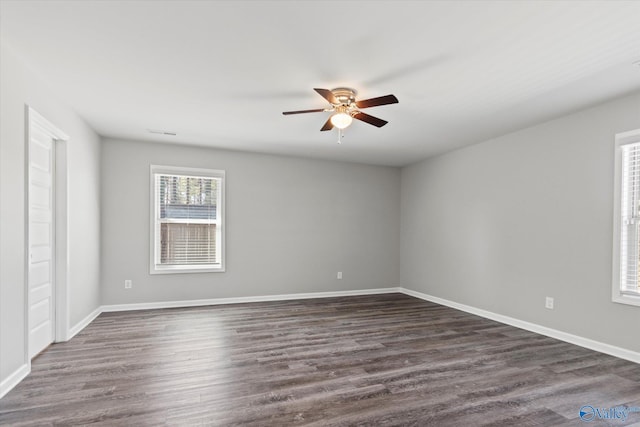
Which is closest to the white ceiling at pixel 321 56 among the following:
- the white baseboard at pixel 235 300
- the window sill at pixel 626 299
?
the window sill at pixel 626 299

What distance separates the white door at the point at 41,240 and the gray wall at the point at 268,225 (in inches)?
59.4

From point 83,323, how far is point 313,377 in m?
3.18

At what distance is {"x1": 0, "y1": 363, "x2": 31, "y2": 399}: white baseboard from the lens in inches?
98.0

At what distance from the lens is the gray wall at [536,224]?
140 inches

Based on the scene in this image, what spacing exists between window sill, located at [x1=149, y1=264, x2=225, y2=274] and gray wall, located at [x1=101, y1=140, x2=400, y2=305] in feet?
0.26

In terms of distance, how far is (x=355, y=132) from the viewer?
15.4ft

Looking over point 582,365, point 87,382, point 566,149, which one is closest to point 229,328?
point 87,382

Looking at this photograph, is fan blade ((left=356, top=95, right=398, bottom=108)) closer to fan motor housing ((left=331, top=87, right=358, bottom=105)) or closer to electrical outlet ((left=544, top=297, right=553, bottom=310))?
fan motor housing ((left=331, top=87, right=358, bottom=105))

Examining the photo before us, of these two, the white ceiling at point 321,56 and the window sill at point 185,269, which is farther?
the window sill at point 185,269

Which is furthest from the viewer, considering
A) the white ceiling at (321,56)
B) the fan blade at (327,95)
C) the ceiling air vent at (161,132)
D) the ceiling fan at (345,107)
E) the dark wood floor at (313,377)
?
the ceiling air vent at (161,132)

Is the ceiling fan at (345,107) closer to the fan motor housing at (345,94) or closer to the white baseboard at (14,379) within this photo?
the fan motor housing at (345,94)

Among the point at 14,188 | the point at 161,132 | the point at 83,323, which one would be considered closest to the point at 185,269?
the point at 83,323

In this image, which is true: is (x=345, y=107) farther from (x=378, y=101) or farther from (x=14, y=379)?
(x=14, y=379)

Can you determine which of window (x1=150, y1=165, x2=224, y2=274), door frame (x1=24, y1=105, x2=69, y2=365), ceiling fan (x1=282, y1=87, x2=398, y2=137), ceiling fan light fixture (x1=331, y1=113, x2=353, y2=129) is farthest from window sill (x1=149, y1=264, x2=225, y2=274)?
ceiling fan light fixture (x1=331, y1=113, x2=353, y2=129)
